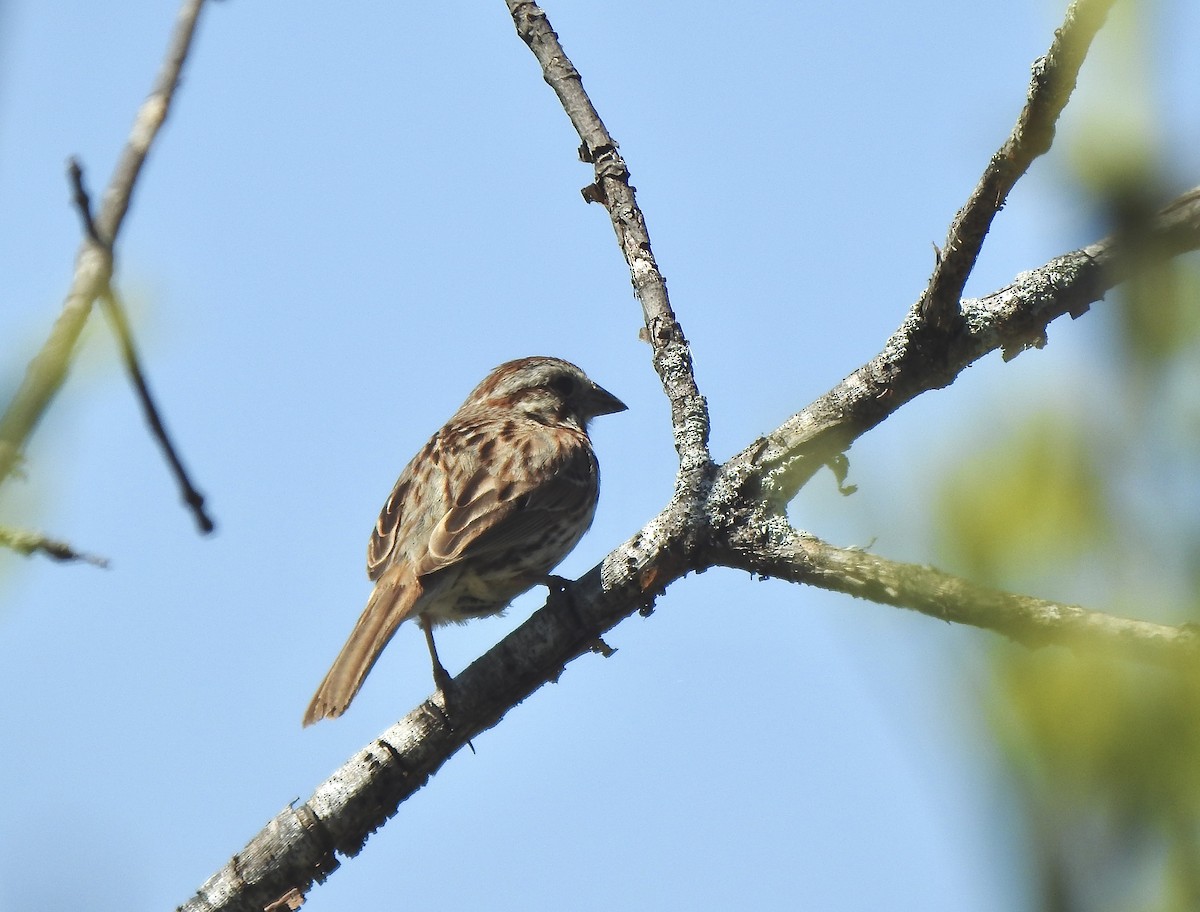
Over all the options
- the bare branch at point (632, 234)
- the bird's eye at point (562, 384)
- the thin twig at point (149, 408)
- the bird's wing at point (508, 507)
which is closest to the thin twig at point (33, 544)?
the thin twig at point (149, 408)

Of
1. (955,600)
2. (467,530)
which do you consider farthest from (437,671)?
(955,600)

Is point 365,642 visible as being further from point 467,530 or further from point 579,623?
point 579,623

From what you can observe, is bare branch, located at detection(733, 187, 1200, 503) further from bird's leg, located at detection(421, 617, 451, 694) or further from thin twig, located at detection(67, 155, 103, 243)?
thin twig, located at detection(67, 155, 103, 243)

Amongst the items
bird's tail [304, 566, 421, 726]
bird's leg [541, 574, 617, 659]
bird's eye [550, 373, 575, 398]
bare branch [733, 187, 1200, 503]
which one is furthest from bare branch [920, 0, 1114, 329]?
bird's eye [550, 373, 575, 398]

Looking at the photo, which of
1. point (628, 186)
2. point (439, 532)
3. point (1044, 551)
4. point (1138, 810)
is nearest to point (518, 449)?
point (439, 532)

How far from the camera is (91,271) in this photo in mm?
1818

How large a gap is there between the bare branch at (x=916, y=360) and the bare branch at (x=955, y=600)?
0.26m

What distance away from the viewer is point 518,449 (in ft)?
20.6

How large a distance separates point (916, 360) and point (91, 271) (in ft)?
9.15

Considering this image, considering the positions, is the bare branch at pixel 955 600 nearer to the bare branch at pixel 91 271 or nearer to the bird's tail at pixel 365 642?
the bird's tail at pixel 365 642

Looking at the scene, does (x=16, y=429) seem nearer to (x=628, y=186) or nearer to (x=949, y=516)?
(x=949, y=516)

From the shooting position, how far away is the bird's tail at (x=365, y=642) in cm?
478

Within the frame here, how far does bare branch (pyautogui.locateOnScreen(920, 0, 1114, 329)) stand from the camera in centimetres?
307

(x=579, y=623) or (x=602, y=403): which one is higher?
(x=602, y=403)
